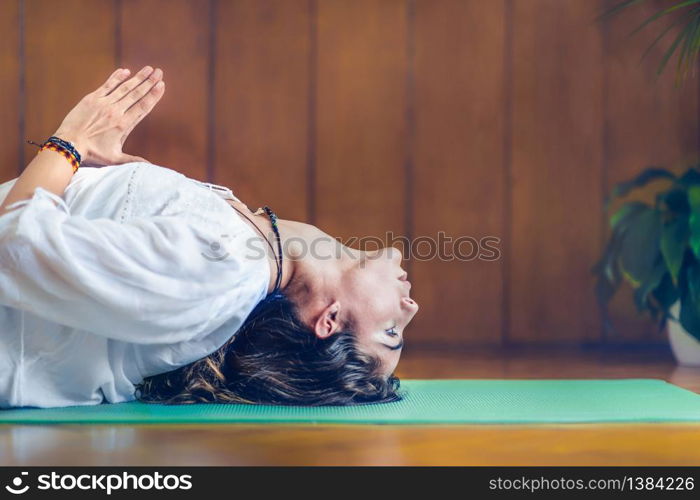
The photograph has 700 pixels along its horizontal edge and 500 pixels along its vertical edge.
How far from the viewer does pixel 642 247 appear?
2.66 m

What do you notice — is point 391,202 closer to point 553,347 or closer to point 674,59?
point 553,347

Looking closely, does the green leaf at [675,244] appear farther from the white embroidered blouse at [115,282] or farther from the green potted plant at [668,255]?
the white embroidered blouse at [115,282]

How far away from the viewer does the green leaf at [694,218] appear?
8.12 ft

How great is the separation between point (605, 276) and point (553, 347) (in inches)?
14.6

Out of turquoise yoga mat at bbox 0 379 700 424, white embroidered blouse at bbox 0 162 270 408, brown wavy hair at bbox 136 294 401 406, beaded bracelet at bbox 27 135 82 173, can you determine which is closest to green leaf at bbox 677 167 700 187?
turquoise yoga mat at bbox 0 379 700 424

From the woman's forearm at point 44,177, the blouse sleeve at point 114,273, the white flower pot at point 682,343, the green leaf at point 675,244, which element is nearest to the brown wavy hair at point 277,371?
the blouse sleeve at point 114,273

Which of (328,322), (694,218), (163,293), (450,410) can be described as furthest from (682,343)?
(163,293)

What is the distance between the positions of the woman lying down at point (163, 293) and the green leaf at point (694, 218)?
1.16m

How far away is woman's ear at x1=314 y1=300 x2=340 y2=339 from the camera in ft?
5.60

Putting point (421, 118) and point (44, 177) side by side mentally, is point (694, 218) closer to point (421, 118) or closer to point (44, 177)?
point (421, 118)

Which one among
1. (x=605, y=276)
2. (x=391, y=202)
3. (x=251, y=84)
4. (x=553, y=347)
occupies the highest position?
(x=251, y=84)

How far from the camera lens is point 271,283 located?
1737 millimetres

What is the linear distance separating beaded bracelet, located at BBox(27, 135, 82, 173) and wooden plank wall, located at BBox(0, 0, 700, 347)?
4.18 ft
